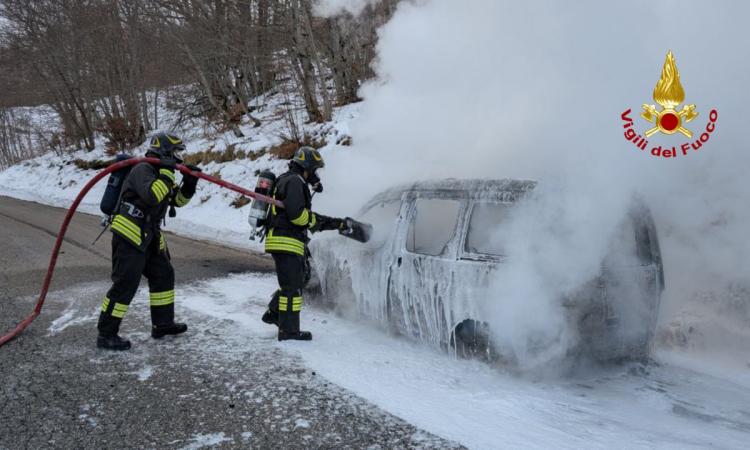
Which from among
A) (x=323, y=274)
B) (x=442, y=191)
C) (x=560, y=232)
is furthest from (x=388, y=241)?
(x=560, y=232)

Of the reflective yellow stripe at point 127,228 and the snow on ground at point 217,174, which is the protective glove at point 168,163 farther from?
the snow on ground at point 217,174

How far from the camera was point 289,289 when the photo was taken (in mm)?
4680

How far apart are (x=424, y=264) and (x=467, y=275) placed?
45 centimetres

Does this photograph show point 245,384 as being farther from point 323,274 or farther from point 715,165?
point 715,165

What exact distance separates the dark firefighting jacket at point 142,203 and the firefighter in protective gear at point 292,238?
3.02ft

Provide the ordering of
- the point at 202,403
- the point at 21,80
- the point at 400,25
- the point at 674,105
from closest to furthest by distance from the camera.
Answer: the point at 202,403
the point at 674,105
the point at 400,25
the point at 21,80

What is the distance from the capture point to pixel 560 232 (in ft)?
12.4

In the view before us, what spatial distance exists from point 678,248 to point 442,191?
2986mm

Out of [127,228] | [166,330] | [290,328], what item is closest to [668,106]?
[290,328]

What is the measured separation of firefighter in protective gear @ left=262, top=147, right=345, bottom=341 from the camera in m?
4.65

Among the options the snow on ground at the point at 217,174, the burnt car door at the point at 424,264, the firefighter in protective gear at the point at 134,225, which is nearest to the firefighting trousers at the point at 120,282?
the firefighter in protective gear at the point at 134,225

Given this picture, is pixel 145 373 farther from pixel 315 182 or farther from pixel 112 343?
pixel 315 182

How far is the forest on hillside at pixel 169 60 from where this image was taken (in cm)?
1429

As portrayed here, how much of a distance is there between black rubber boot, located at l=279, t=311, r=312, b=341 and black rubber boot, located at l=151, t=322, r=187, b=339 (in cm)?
93
